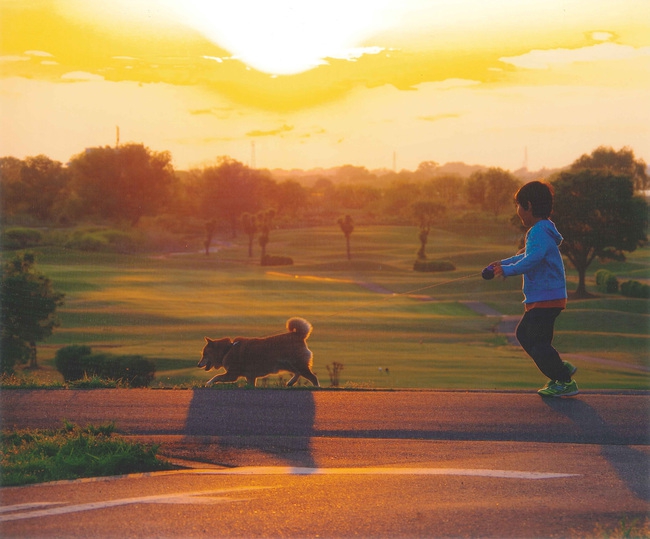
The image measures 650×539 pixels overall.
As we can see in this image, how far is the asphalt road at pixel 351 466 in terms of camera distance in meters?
4.57

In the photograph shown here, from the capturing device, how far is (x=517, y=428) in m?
7.34

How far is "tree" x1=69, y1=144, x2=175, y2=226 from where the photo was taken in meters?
96.9

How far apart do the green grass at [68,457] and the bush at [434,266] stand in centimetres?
6769

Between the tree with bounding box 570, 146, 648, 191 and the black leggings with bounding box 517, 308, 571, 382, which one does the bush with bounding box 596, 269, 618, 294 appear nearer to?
the black leggings with bounding box 517, 308, 571, 382

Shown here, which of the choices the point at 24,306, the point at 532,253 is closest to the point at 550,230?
the point at 532,253

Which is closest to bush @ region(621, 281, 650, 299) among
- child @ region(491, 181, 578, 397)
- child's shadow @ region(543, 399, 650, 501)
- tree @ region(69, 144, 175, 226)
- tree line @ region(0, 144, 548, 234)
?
tree line @ region(0, 144, 548, 234)

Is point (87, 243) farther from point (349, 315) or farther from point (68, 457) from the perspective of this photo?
point (68, 457)

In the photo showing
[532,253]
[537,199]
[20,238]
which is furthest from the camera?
[20,238]

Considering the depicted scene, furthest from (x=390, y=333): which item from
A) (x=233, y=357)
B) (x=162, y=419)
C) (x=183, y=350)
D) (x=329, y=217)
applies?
(x=329, y=217)

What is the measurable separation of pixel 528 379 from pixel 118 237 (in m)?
67.9

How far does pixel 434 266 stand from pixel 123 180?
145 feet

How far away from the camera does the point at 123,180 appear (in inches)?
3991

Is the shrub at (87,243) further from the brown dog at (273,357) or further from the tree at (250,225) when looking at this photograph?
the brown dog at (273,357)

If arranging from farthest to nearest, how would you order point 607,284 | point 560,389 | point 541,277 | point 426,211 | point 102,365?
point 426,211 → point 607,284 → point 102,365 → point 560,389 → point 541,277
